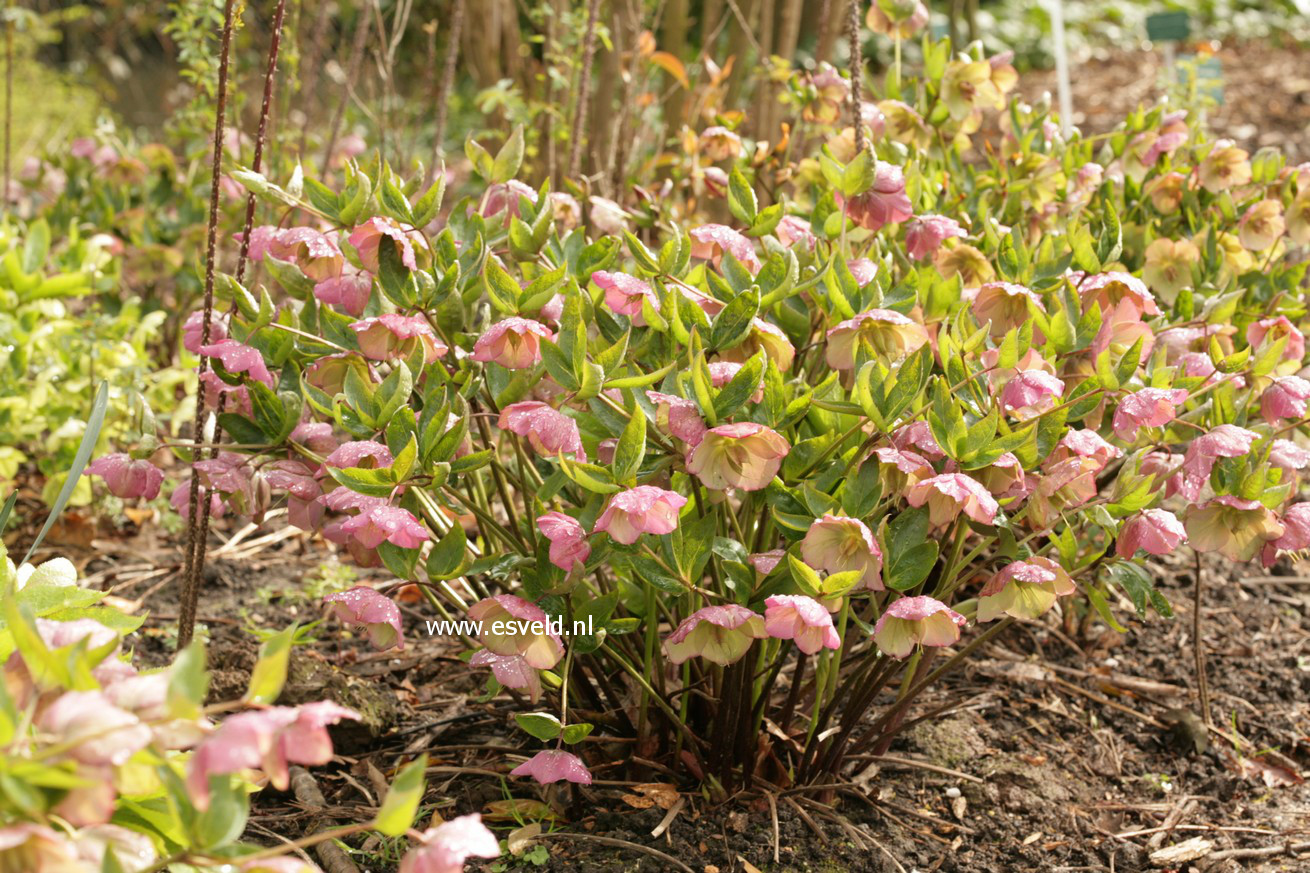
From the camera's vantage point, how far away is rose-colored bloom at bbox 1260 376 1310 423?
1322mm

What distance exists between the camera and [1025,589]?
123 cm

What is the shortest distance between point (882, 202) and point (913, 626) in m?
0.53

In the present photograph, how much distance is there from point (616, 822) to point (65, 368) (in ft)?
4.58

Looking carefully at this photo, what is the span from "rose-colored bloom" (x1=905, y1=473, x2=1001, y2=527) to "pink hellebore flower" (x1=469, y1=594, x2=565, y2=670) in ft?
1.23

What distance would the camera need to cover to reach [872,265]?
143 centimetres

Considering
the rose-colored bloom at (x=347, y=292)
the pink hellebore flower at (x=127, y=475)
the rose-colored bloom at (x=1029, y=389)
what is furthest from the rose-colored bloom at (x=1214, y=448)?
the pink hellebore flower at (x=127, y=475)

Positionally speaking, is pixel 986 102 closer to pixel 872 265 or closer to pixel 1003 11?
pixel 872 265

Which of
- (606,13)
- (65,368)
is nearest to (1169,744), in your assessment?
(65,368)

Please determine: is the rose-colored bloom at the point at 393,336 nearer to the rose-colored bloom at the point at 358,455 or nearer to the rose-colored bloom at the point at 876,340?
the rose-colored bloom at the point at 358,455

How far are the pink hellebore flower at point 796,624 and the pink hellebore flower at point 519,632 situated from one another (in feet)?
0.72

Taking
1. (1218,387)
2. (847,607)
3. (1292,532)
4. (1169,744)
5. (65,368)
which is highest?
(1218,387)

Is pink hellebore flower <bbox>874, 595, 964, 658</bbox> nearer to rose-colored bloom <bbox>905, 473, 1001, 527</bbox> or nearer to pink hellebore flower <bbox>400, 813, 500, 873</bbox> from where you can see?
rose-colored bloom <bbox>905, 473, 1001, 527</bbox>

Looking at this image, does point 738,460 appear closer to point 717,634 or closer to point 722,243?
point 717,634

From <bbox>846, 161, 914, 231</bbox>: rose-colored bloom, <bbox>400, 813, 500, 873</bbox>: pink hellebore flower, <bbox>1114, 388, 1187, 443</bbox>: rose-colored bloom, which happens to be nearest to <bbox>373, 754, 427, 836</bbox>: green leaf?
<bbox>400, 813, 500, 873</bbox>: pink hellebore flower
